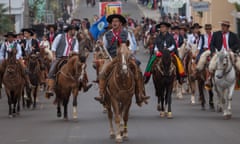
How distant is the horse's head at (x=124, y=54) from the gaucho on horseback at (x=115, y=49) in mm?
534

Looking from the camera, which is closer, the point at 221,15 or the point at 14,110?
the point at 14,110

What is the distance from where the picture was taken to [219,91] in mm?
24406

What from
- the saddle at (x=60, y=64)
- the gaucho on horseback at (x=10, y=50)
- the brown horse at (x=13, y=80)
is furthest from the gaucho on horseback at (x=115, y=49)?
the gaucho on horseback at (x=10, y=50)

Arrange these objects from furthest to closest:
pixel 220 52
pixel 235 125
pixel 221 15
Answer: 1. pixel 221 15
2. pixel 220 52
3. pixel 235 125

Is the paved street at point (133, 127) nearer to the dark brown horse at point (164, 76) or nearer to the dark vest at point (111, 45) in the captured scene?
the dark brown horse at point (164, 76)

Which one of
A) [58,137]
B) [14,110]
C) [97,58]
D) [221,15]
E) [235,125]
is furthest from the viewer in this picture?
[221,15]

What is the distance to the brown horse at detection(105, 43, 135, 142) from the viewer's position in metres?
18.5

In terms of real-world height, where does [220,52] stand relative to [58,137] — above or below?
above

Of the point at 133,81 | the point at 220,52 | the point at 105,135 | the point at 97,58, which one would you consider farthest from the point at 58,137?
the point at 97,58

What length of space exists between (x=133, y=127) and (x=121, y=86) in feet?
10.3

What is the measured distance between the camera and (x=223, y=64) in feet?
77.3

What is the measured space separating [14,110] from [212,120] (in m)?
6.04

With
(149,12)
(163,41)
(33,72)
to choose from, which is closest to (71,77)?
(163,41)

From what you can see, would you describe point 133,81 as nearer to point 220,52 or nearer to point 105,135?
point 105,135
